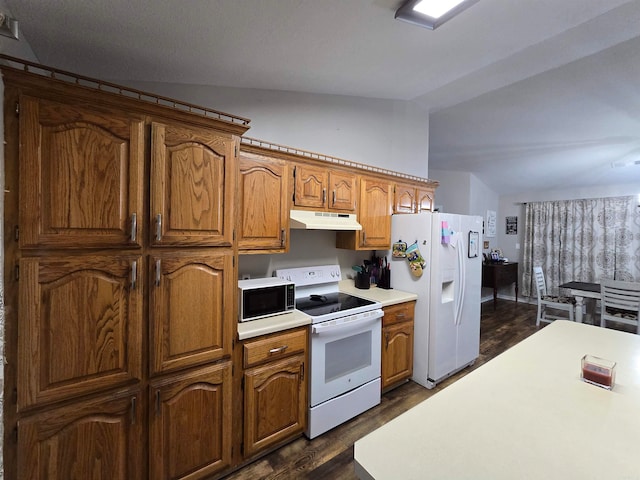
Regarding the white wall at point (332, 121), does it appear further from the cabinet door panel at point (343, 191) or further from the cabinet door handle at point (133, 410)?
the cabinet door handle at point (133, 410)

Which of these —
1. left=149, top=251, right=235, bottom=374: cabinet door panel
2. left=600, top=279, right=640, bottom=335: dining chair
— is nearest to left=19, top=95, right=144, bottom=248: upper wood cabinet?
left=149, top=251, right=235, bottom=374: cabinet door panel

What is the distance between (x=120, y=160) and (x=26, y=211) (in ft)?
1.25

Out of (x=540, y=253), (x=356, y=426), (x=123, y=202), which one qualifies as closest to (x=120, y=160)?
(x=123, y=202)

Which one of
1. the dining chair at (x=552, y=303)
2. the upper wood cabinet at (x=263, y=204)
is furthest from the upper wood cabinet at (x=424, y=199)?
the dining chair at (x=552, y=303)

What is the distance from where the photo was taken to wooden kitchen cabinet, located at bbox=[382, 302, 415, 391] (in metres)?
2.32

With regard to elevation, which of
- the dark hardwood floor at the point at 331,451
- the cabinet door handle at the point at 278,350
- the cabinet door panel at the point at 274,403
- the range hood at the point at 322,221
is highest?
the range hood at the point at 322,221

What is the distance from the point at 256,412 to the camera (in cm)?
164

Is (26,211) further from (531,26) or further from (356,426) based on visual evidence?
(531,26)

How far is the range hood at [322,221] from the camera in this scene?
2.01 metres

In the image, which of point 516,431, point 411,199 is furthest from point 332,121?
point 516,431

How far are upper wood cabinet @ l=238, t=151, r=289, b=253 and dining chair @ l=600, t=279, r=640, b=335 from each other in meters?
3.95

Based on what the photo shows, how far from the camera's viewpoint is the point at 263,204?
1.88 m

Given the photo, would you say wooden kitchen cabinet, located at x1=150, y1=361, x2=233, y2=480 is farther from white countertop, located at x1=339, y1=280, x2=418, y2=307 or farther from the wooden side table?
the wooden side table

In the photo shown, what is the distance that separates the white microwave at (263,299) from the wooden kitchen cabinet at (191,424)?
33cm
